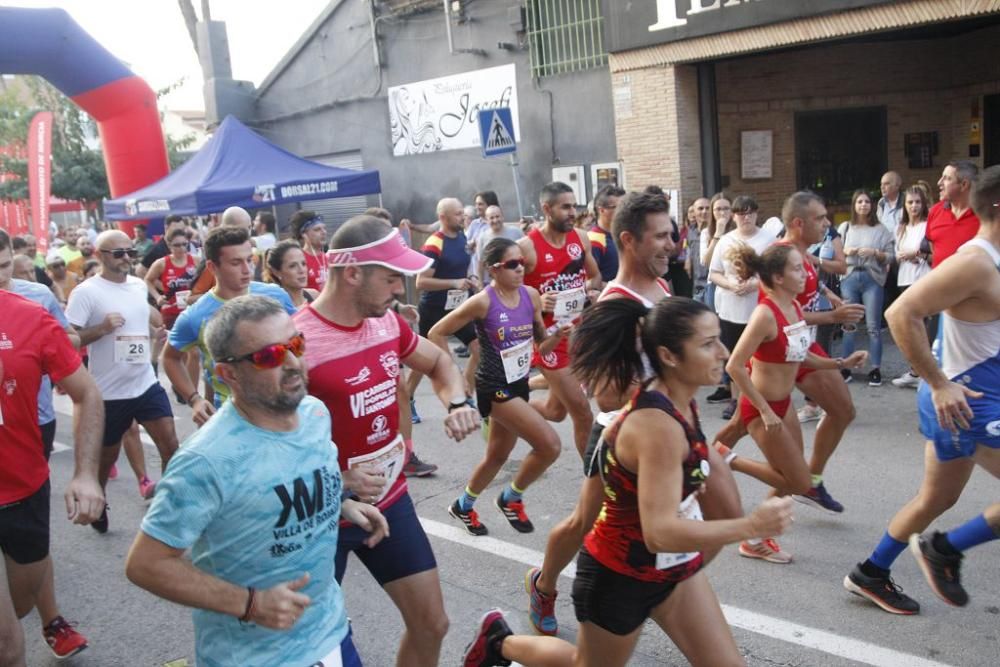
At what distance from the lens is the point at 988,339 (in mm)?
3877

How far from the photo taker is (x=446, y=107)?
17.2 meters

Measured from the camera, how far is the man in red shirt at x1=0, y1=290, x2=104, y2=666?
145 inches

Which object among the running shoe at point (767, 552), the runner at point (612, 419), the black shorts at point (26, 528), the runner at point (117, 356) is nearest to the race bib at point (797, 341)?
the runner at point (612, 419)

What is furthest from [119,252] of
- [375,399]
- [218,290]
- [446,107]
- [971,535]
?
[446,107]

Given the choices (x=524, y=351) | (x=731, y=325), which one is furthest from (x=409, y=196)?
(x=524, y=351)

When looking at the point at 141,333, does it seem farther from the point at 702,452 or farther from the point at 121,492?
the point at 702,452

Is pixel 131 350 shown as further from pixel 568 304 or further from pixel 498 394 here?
pixel 568 304

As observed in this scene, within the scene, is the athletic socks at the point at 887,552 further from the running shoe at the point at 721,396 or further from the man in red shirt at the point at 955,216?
the running shoe at the point at 721,396

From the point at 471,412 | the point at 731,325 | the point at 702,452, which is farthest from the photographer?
the point at 731,325

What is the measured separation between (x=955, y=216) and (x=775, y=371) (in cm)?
313

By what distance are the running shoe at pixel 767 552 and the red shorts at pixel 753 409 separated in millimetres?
644

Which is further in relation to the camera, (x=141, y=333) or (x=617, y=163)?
(x=617, y=163)

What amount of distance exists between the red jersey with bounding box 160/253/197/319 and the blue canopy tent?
4.92 metres

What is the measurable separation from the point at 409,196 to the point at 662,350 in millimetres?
15914
